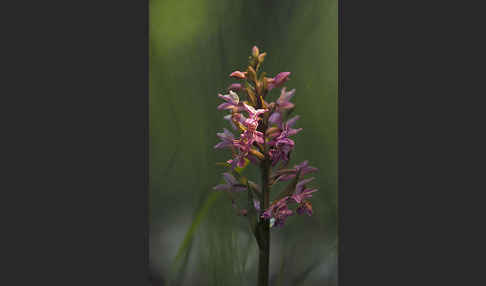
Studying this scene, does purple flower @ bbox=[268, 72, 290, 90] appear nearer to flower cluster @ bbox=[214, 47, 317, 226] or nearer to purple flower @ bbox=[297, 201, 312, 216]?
flower cluster @ bbox=[214, 47, 317, 226]

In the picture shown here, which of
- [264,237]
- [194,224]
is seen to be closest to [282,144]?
[264,237]

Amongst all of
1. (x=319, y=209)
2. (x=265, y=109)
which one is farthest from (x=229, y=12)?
(x=319, y=209)

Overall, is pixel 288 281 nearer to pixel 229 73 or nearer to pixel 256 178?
pixel 256 178

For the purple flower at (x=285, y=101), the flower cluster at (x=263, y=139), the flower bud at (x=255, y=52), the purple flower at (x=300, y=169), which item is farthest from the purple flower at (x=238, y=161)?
the flower bud at (x=255, y=52)

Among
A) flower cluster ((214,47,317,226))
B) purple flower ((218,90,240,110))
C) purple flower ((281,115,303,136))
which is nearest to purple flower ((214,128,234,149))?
flower cluster ((214,47,317,226))

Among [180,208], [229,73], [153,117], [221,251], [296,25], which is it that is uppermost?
[296,25]
